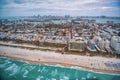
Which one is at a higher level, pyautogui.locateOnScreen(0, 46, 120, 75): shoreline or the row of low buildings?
the row of low buildings

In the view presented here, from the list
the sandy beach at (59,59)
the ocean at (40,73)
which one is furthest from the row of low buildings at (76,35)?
the ocean at (40,73)

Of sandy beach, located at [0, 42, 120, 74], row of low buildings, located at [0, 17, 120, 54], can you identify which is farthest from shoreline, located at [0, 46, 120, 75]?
row of low buildings, located at [0, 17, 120, 54]

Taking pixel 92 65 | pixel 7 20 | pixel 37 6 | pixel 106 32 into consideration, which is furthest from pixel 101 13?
pixel 7 20

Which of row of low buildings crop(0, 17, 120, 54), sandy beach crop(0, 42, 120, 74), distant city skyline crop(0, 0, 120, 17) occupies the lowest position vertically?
sandy beach crop(0, 42, 120, 74)

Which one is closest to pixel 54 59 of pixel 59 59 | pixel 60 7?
pixel 59 59

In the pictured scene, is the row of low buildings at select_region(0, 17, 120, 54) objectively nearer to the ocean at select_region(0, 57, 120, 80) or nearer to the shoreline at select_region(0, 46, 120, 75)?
the shoreline at select_region(0, 46, 120, 75)

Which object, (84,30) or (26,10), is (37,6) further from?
(84,30)
